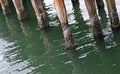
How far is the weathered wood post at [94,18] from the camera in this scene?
1678 centimetres

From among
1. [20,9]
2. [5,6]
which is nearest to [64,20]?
[20,9]

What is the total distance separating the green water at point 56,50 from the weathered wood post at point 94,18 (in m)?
0.41

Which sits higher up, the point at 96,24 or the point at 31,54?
the point at 96,24

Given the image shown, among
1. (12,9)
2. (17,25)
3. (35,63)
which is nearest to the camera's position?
(35,63)

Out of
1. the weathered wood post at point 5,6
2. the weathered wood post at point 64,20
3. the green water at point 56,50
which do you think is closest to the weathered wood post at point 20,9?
the green water at point 56,50

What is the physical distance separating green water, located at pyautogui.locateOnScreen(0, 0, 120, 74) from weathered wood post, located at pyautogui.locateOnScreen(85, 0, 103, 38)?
0.41m

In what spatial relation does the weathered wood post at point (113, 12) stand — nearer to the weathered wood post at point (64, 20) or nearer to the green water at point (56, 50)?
the green water at point (56, 50)

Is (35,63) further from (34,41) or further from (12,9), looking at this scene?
(12,9)

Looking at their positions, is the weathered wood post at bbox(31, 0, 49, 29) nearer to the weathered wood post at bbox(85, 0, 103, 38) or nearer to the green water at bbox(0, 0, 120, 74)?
the green water at bbox(0, 0, 120, 74)

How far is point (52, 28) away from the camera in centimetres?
2136

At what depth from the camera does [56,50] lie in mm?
17984

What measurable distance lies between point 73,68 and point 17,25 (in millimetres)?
9317

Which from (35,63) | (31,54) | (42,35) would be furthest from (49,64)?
(42,35)

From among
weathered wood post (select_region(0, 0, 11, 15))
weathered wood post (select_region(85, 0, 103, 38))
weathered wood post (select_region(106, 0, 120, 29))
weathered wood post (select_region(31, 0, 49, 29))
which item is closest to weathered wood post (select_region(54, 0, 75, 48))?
weathered wood post (select_region(85, 0, 103, 38))
